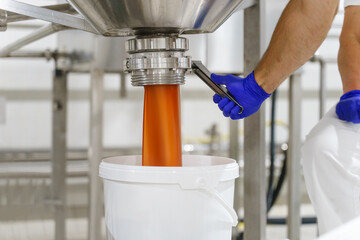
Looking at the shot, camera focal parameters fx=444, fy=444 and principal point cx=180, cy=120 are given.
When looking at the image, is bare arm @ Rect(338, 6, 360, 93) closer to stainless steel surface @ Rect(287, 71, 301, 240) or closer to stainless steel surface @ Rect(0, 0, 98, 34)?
stainless steel surface @ Rect(287, 71, 301, 240)

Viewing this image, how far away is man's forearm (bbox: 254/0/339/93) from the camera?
66 cm

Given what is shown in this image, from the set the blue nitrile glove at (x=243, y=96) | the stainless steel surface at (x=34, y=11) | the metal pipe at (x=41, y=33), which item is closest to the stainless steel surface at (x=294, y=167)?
the blue nitrile glove at (x=243, y=96)

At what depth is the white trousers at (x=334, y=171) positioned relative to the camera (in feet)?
2.54

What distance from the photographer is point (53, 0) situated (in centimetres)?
135

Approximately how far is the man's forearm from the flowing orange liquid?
17 centimetres

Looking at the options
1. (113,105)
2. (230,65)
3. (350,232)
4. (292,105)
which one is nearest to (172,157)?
(350,232)

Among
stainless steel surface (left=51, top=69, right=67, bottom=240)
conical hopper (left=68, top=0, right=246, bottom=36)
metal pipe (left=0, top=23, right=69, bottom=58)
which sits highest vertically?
metal pipe (left=0, top=23, right=69, bottom=58)

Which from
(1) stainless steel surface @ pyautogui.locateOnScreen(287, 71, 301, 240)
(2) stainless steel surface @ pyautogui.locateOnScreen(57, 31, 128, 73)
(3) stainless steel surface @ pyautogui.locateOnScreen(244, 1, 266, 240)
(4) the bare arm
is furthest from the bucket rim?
(1) stainless steel surface @ pyautogui.locateOnScreen(287, 71, 301, 240)

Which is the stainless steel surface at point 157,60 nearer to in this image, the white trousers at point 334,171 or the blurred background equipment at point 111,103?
the blurred background equipment at point 111,103

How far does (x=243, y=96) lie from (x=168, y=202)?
0.23 metres

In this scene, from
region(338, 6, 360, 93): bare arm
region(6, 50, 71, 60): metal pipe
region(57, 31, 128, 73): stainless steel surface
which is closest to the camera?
region(338, 6, 360, 93): bare arm

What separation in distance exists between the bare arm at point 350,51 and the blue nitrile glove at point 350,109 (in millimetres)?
69

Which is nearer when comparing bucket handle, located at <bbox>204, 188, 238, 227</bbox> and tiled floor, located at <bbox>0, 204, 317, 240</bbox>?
bucket handle, located at <bbox>204, 188, 238, 227</bbox>

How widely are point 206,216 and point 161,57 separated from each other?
20cm
